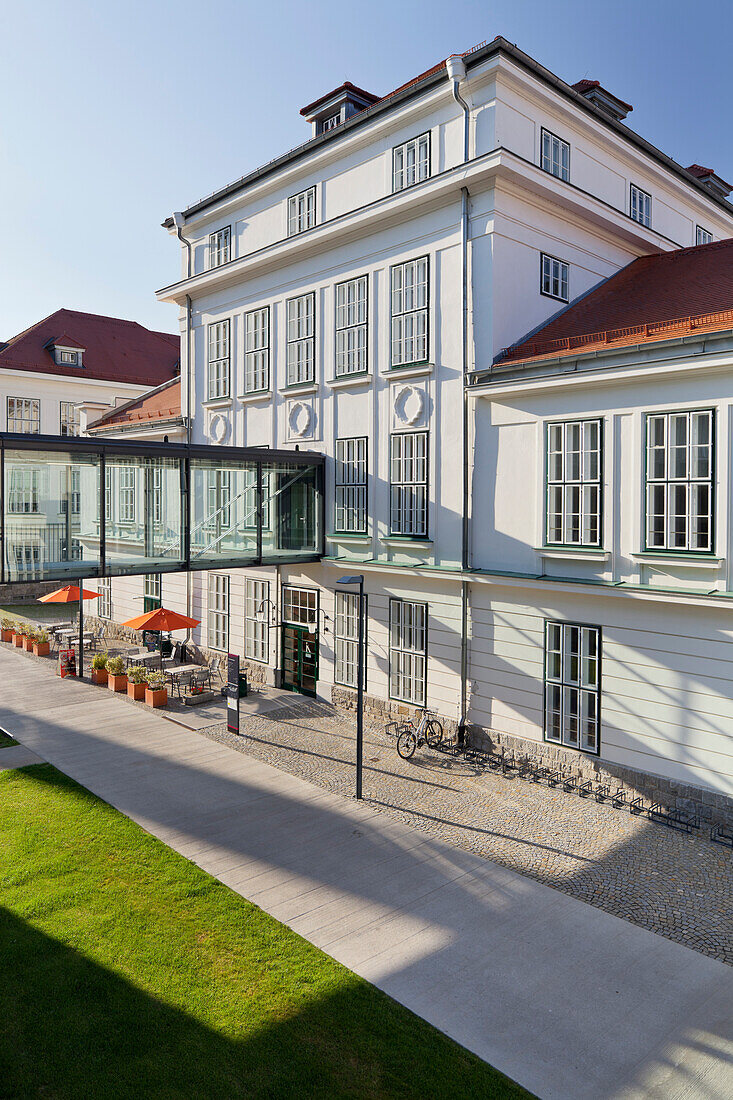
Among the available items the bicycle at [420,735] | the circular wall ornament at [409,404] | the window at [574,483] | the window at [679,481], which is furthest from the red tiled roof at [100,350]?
the window at [679,481]

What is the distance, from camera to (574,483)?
1529 centimetres

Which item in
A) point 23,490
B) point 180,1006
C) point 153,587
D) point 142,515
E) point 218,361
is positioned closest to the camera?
point 180,1006

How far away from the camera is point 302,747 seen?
17.8 m

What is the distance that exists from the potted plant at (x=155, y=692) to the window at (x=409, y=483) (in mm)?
8267

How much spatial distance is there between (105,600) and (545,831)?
24.6 meters

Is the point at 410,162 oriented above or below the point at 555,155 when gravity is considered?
below

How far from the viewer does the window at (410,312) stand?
18.2 m

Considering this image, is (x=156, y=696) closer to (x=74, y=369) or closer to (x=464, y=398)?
(x=464, y=398)

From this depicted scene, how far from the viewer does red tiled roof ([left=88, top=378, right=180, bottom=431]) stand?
2953 cm

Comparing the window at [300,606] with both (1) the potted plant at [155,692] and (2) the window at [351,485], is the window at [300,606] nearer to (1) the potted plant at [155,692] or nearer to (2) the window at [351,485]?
(2) the window at [351,485]

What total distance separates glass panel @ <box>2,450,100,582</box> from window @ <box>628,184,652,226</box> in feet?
54.1

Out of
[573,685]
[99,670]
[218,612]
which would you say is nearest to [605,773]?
[573,685]

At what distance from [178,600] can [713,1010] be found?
72.5ft

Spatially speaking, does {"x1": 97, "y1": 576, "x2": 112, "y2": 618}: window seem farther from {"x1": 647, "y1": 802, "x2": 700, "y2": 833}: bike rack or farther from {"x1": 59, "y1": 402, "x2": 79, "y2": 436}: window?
{"x1": 647, "y1": 802, "x2": 700, "y2": 833}: bike rack
